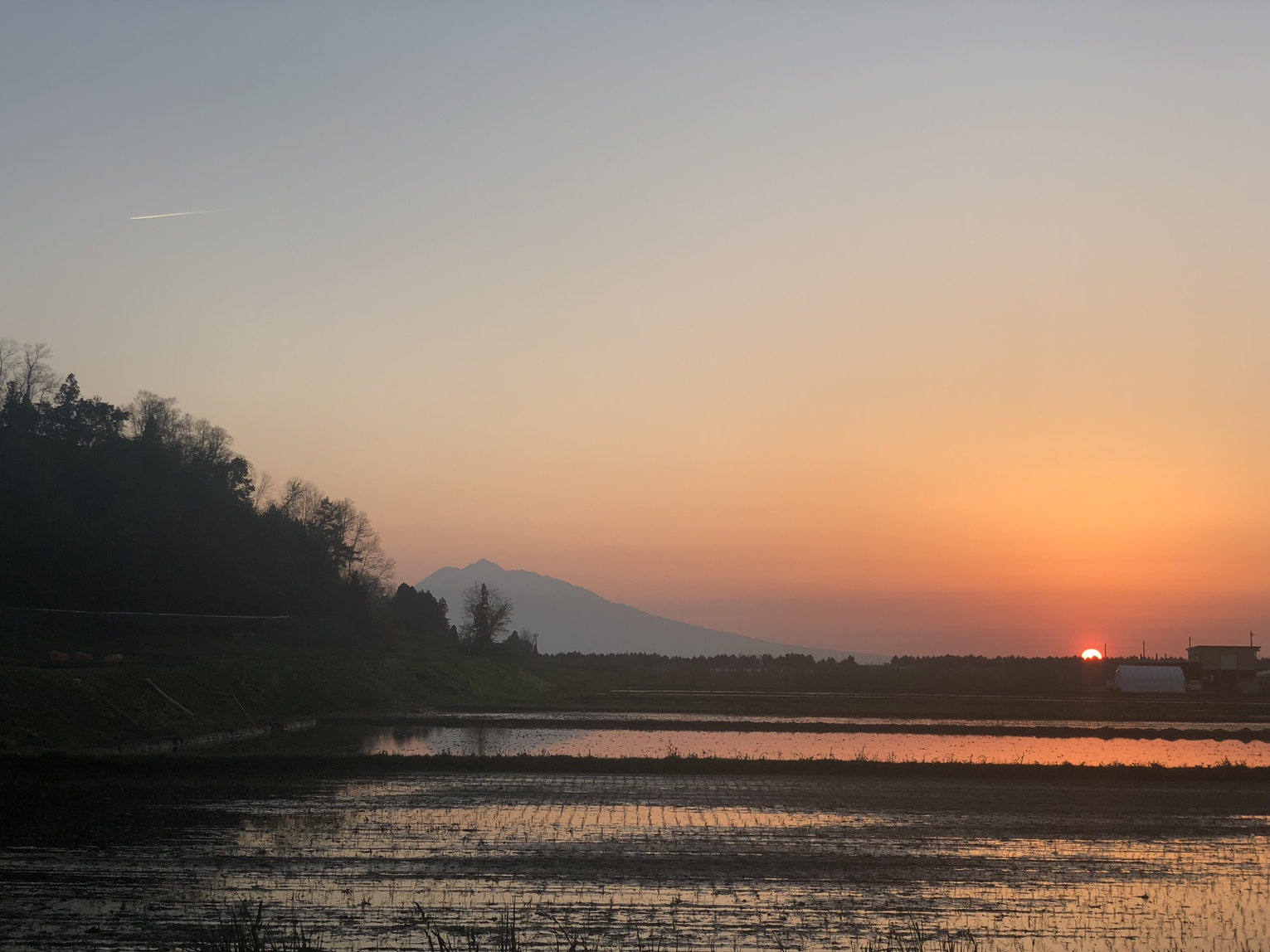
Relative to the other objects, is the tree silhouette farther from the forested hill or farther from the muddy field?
the muddy field

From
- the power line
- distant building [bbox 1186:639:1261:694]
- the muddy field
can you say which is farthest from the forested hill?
distant building [bbox 1186:639:1261:694]

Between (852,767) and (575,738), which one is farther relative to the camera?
(575,738)

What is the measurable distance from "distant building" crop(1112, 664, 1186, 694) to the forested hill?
62.5 meters

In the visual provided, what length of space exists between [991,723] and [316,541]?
217ft

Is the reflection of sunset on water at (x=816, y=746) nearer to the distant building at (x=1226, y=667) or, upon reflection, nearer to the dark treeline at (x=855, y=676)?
the dark treeline at (x=855, y=676)

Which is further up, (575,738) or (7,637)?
(7,637)

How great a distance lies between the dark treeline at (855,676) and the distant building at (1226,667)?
906 centimetres

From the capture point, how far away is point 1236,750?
115 ft

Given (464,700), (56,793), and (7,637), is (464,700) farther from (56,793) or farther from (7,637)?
(56,793)

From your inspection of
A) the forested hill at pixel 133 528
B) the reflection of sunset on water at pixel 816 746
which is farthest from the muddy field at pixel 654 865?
A: the forested hill at pixel 133 528

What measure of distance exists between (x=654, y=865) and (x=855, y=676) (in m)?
79.5

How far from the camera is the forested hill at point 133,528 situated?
65938 millimetres

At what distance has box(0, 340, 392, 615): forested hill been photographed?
216ft

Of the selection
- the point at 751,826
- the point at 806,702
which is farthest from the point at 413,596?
the point at 751,826
